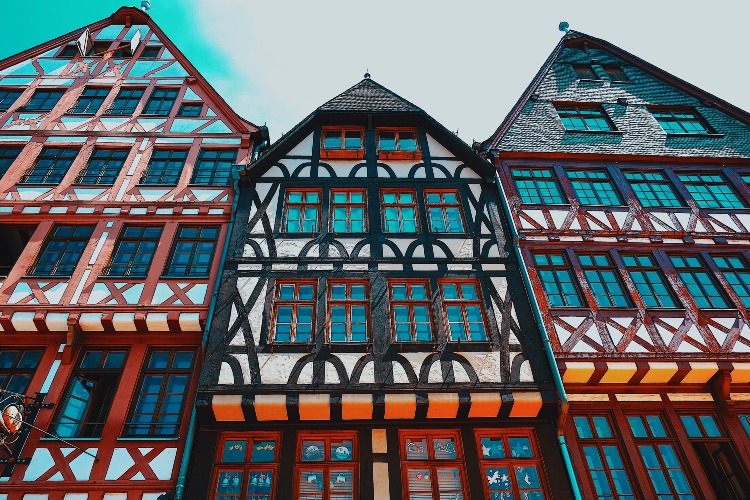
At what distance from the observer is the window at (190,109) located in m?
14.2

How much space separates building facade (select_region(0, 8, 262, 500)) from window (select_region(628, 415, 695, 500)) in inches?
297

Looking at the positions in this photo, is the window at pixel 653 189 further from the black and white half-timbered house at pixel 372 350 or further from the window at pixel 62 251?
the window at pixel 62 251

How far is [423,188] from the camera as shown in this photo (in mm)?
12625

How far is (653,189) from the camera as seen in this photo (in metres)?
13.0

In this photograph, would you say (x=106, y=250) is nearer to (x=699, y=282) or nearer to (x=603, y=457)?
(x=603, y=457)

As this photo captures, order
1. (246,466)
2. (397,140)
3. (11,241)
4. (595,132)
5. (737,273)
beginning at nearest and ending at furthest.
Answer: (246,466)
(737,273)
(11,241)
(397,140)
(595,132)

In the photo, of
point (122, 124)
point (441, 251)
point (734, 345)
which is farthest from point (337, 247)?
point (734, 345)

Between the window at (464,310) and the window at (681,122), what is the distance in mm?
7947

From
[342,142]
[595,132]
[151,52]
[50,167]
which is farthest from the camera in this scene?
[151,52]

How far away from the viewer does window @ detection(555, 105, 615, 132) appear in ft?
47.6

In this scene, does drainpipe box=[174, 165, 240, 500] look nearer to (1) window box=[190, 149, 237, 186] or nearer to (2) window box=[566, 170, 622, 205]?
(1) window box=[190, 149, 237, 186]

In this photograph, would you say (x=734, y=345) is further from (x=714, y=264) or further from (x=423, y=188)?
(x=423, y=188)

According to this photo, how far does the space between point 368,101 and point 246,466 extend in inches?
376

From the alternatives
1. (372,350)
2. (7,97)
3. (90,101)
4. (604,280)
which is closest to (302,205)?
(372,350)
